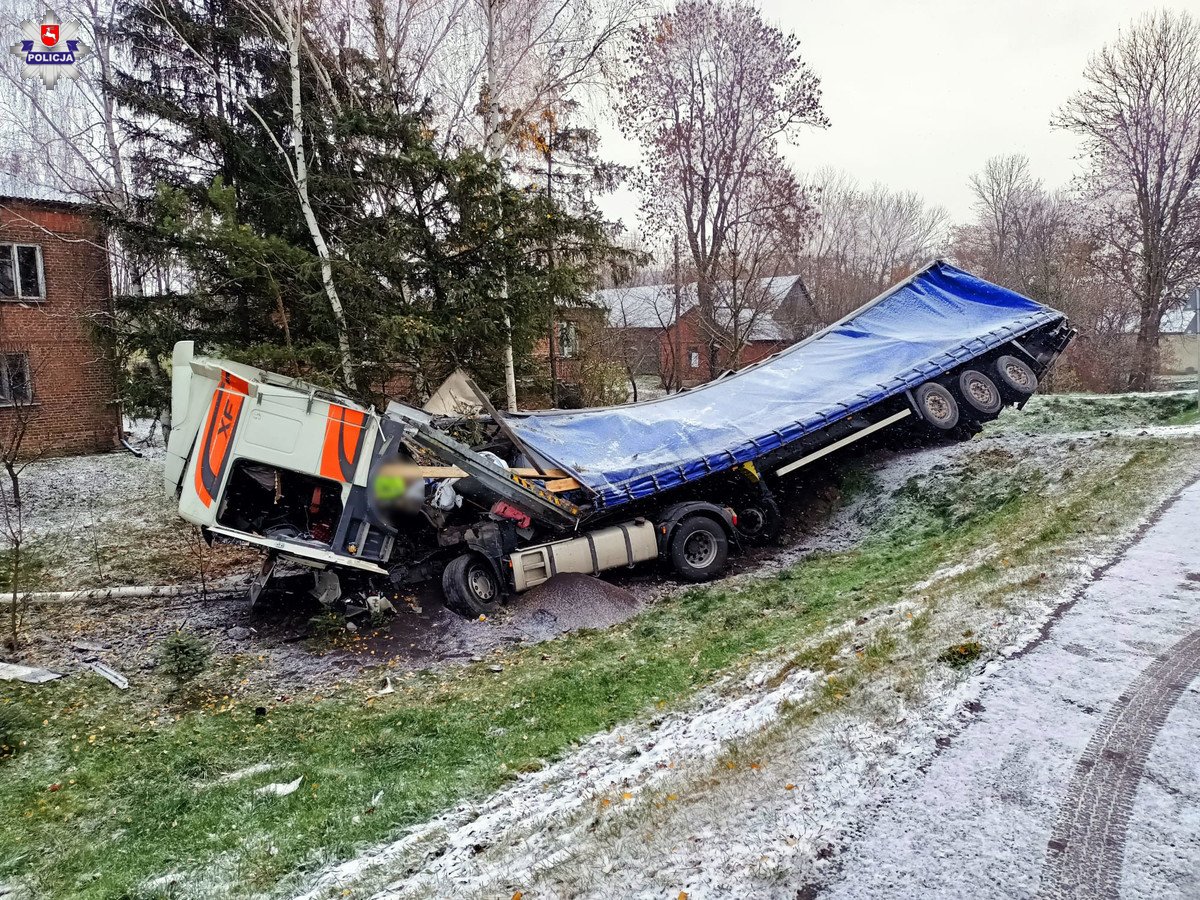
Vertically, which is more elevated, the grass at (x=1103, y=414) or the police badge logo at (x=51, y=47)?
the police badge logo at (x=51, y=47)

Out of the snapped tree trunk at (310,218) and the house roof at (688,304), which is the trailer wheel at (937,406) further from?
the house roof at (688,304)

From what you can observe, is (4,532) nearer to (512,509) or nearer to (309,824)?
(512,509)

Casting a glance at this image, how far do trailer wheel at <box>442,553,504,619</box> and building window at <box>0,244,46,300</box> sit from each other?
15.1 m

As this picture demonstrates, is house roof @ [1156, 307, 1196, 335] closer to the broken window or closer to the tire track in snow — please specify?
the tire track in snow

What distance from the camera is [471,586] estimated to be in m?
8.58

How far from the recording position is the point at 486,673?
23.2ft

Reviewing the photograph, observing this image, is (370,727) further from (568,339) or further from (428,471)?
(568,339)

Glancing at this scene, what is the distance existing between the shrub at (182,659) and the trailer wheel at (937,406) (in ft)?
33.9

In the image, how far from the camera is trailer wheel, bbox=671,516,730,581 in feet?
31.0

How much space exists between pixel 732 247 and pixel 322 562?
17.6m

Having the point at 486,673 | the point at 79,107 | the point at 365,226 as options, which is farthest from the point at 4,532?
the point at 79,107

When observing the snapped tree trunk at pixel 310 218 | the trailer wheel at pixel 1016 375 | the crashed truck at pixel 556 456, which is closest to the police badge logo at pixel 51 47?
the snapped tree trunk at pixel 310 218

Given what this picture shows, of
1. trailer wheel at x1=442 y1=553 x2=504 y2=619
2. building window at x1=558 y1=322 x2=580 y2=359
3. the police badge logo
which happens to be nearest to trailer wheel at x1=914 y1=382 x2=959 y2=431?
trailer wheel at x1=442 y1=553 x2=504 y2=619

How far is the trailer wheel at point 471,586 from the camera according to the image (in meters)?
8.45
